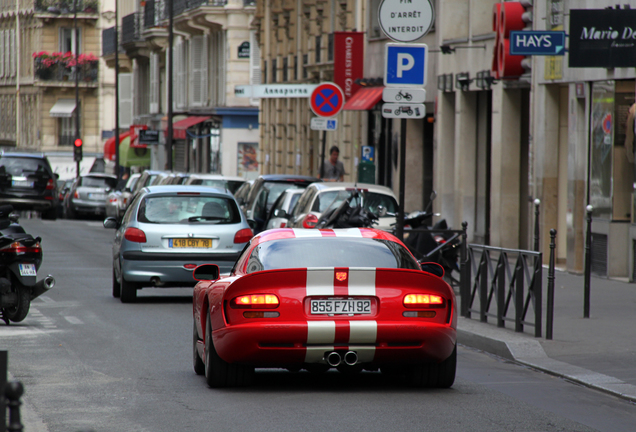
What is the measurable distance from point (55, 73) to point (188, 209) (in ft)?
234

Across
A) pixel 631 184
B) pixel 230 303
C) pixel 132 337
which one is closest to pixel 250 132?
pixel 631 184

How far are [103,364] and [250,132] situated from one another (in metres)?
46.2

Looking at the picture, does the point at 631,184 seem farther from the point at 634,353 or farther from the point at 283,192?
the point at 634,353

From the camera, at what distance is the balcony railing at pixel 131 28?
226 feet

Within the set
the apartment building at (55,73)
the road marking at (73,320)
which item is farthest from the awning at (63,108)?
the road marking at (73,320)

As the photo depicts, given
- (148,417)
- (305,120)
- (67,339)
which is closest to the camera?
(148,417)

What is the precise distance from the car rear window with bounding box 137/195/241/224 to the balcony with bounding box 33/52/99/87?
69478mm

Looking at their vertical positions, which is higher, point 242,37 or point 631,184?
point 242,37

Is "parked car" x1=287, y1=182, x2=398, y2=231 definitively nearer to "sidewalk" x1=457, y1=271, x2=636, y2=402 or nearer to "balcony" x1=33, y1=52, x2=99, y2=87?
"sidewalk" x1=457, y1=271, x2=636, y2=402

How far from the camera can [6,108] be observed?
94.1 m

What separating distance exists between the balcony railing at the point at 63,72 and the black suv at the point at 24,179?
155 feet

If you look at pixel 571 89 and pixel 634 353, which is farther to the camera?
pixel 571 89

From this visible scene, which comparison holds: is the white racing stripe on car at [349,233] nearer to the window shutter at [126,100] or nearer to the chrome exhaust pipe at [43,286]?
the chrome exhaust pipe at [43,286]

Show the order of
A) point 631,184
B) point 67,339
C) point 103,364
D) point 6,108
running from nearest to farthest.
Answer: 1. point 103,364
2. point 67,339
3. point 631,184
4. point 6,108
